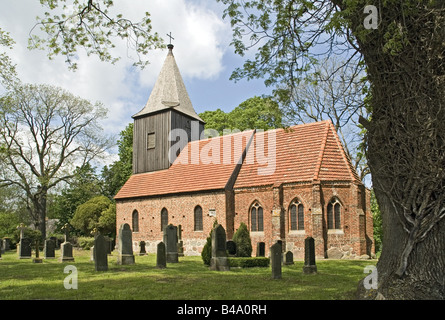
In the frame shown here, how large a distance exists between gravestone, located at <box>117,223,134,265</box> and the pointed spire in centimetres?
1618

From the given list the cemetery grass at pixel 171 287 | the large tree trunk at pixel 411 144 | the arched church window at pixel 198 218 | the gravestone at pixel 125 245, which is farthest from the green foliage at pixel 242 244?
the large tree trunk at pixel 411 144

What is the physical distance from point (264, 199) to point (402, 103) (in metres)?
16.7

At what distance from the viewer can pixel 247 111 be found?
3859 centimetres

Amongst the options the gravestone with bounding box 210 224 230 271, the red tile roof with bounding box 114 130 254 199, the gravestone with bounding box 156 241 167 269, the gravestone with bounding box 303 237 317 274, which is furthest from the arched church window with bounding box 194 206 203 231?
the gravestone with bounding box 303 237 317 274

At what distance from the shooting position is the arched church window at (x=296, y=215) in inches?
876

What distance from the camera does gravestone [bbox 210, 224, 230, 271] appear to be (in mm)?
14805

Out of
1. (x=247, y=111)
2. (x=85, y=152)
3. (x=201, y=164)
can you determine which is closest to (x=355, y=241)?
(x=201, y=164)

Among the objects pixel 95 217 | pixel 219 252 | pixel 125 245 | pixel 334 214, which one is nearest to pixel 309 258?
pixel 219 252

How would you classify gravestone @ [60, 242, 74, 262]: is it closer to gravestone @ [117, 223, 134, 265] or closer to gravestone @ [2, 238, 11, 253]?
gravestone @ [117, 223, 134, 265]

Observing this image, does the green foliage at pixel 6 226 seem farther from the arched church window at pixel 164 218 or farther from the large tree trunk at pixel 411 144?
the large tree trunk at pixel 411 144

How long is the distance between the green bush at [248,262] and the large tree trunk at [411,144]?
8.92 m

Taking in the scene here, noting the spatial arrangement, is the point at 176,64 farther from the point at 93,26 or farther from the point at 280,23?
the point at 280,23

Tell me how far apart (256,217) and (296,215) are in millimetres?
2749

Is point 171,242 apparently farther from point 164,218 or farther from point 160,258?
point 164,218
